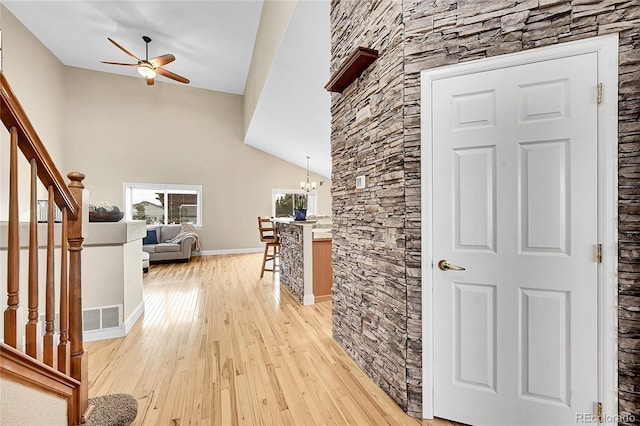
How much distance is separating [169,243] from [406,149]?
640cm

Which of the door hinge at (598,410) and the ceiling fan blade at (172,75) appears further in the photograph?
the ceiling fan blade at (172,75)

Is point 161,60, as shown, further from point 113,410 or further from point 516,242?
point 516,242

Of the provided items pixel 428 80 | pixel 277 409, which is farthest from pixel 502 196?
pixel 277 409

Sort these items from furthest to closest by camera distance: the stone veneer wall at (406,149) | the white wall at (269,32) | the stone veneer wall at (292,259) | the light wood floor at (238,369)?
1. the stone veneer wall at (292,259)
2. the white wall at (269,32)
3. the light wood floor at (238,369)
4. the stone veneer wall at (406,149)

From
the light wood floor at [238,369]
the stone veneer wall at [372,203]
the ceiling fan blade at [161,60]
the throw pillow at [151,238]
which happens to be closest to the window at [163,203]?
the throw pillow at [151,238]

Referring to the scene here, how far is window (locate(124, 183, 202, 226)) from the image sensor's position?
7.11 meters

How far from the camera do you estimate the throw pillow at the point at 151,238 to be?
6441 mm

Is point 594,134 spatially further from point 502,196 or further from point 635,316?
point 635,316

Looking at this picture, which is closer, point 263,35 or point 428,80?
point 428,80

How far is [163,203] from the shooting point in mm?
7387

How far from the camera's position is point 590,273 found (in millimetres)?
1310

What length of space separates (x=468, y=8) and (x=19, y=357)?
2.53 metres

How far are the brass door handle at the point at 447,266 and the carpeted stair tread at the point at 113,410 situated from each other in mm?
1908

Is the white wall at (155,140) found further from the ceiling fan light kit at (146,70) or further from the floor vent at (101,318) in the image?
the floor vent at (101,318)
